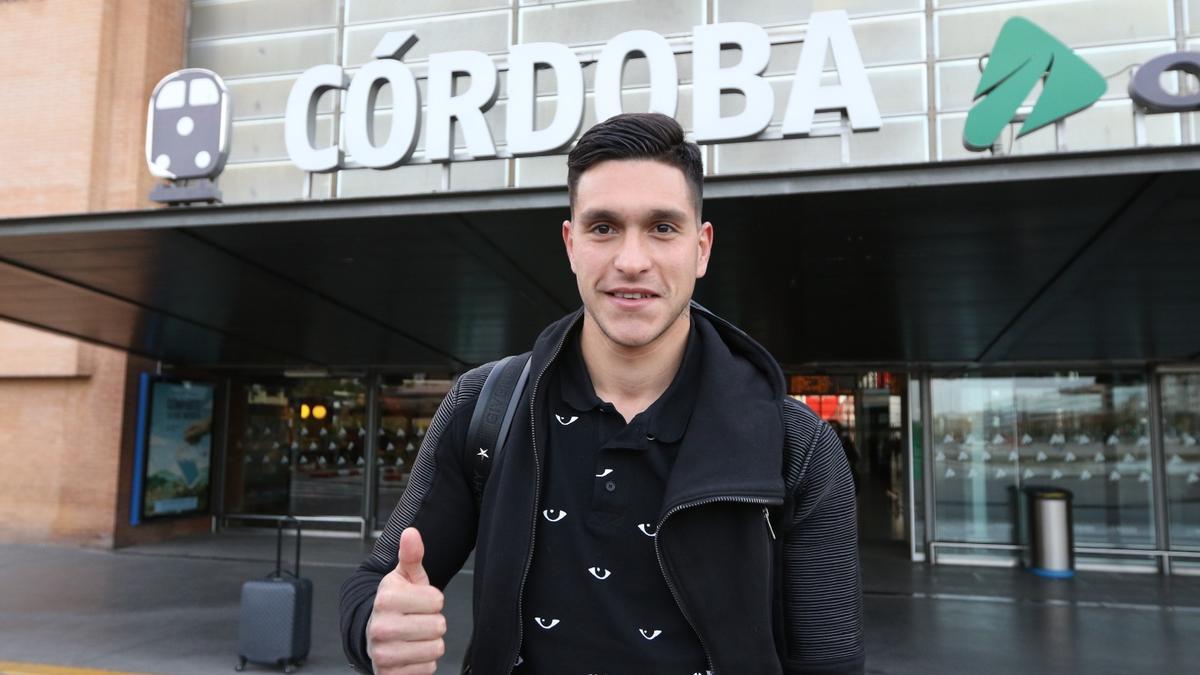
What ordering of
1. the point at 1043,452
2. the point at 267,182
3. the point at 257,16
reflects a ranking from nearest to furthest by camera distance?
1. the point at 1043,452
2. the point at 267,182
3. the point at 257,16

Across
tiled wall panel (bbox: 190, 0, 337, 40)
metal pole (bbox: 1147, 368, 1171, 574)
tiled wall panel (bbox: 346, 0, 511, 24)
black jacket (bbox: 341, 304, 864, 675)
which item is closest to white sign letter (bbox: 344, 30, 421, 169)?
black jacket (bbox: 341, 304, 864, 675)

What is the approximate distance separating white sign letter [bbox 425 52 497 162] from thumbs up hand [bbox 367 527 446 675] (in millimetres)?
5561

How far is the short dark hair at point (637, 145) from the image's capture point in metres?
1.53

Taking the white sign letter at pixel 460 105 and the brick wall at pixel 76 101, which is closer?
the white sign letter at pixel 460 105

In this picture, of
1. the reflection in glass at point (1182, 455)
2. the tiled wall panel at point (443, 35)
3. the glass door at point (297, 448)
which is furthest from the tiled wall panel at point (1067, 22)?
the glass door at point (297, 448)

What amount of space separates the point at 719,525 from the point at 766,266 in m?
5.72

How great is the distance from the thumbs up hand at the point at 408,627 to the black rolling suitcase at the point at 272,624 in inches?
194

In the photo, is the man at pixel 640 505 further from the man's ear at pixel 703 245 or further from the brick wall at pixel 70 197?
the brick wall at pixel 70 197

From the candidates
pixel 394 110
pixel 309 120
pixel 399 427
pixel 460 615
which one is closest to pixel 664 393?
pixel 394 110

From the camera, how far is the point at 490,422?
166cm

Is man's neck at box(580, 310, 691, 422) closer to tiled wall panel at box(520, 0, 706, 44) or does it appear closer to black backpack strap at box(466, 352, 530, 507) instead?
black backpack strap at box(466, 352, 530, 507)

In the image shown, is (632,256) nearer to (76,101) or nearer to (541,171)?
(541,171)

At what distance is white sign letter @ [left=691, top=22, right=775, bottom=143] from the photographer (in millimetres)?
6266

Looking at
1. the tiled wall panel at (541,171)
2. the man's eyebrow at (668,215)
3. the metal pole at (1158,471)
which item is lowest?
the metal pole at (1158,471)
